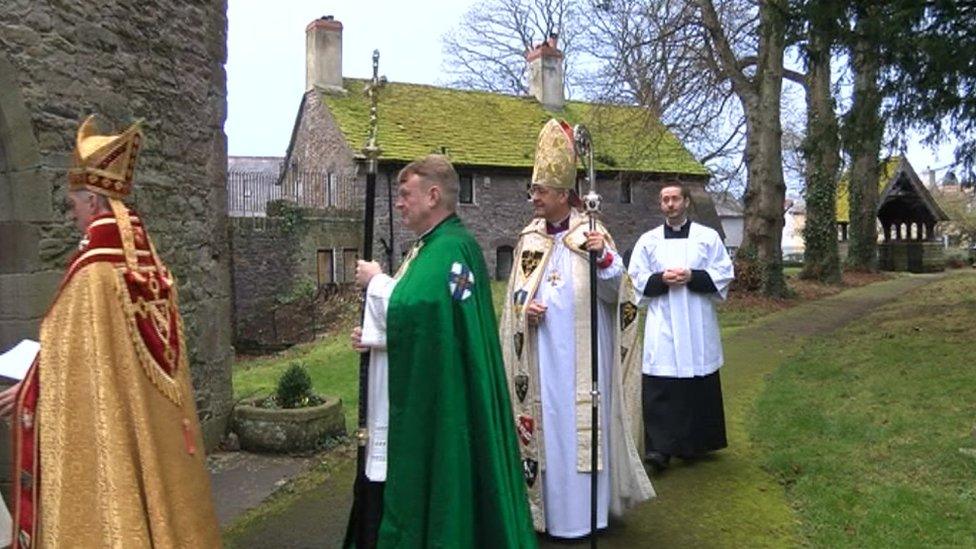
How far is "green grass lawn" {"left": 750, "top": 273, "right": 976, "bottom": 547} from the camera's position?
5098 mm

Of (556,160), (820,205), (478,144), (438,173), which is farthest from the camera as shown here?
(478,144)

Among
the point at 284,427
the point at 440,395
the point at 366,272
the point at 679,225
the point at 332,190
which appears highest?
the point at 332,190

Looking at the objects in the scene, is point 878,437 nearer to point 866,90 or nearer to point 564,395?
point 564,395

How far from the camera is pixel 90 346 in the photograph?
3.24 m

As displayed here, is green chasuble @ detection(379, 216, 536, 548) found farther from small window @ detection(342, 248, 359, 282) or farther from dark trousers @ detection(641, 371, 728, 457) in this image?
small window @ detection(342, 248, 359, 282)

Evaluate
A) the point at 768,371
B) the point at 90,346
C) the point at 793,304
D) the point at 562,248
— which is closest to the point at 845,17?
the point at 768,371

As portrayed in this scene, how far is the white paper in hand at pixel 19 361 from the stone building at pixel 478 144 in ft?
60.3

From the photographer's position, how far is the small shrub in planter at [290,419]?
7031 mm

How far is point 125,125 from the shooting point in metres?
6.29

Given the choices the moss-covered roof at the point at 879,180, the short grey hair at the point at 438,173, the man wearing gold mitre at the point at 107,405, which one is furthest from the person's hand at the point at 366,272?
the moss-covered roof at the point at 879,180

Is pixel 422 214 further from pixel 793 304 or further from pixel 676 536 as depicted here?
pixel 793 304

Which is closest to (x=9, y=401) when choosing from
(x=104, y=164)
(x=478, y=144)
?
(x=104, y=164)

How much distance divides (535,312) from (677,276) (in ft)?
5.75

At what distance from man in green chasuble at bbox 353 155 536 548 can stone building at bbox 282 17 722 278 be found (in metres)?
18.5
